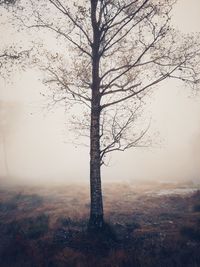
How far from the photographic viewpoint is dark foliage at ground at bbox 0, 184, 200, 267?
853cm

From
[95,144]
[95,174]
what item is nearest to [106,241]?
[95,174]

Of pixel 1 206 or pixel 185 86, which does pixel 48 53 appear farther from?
pixel 1 206

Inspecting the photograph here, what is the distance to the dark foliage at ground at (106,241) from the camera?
28.0 ft

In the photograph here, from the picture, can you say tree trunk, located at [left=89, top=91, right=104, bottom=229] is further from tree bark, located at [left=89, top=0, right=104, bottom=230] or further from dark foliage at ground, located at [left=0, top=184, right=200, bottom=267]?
dark foliage at ground, located at [left=0, top=184, right=200, bottom=267]

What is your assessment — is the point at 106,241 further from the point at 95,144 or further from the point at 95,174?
the point at 95,144

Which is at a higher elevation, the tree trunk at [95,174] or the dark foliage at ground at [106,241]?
the tree trunk at [95,174]

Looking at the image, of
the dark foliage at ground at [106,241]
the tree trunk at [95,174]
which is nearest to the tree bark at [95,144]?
the tree trunk at [95,174]

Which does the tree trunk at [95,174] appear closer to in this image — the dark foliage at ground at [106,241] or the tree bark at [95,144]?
the tree bark at [95,144]

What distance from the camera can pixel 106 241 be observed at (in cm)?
1004

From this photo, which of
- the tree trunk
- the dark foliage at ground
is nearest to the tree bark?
the tree trunk

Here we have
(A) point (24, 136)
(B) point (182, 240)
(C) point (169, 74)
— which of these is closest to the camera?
(B) point (182, 240)

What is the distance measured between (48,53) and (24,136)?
346ft

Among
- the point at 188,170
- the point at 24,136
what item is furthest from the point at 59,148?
the point at 188,170

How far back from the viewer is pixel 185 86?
36.8ft
